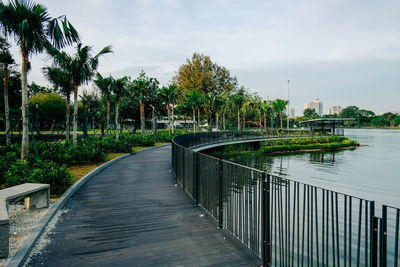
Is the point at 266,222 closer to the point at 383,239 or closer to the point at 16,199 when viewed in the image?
the point at 383,239

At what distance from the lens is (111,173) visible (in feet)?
38.6

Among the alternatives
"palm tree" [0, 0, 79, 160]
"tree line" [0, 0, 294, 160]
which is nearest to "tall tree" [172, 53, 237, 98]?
"tree line" [0, 0, 294, 160]

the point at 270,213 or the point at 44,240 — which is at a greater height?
the point at 270,213

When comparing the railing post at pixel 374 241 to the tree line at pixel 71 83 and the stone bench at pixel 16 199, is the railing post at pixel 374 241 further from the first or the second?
the tree line at pixel 71 83

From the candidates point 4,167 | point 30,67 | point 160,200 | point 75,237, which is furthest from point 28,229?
point 30,67

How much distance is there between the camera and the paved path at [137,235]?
4109 millimetres

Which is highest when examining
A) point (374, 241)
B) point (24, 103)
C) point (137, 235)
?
point (24, 103)

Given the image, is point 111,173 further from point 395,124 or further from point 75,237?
point 395,124

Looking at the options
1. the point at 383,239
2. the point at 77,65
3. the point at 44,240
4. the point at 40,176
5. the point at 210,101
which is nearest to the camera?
the point at 383,239

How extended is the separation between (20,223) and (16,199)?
0.53m

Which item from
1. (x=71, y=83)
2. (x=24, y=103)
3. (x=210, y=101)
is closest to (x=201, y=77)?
(x=210, y=101)

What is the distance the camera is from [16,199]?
5660mm

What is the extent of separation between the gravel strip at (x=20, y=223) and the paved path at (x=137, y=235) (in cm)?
40

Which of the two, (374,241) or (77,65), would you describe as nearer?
(374,241)
